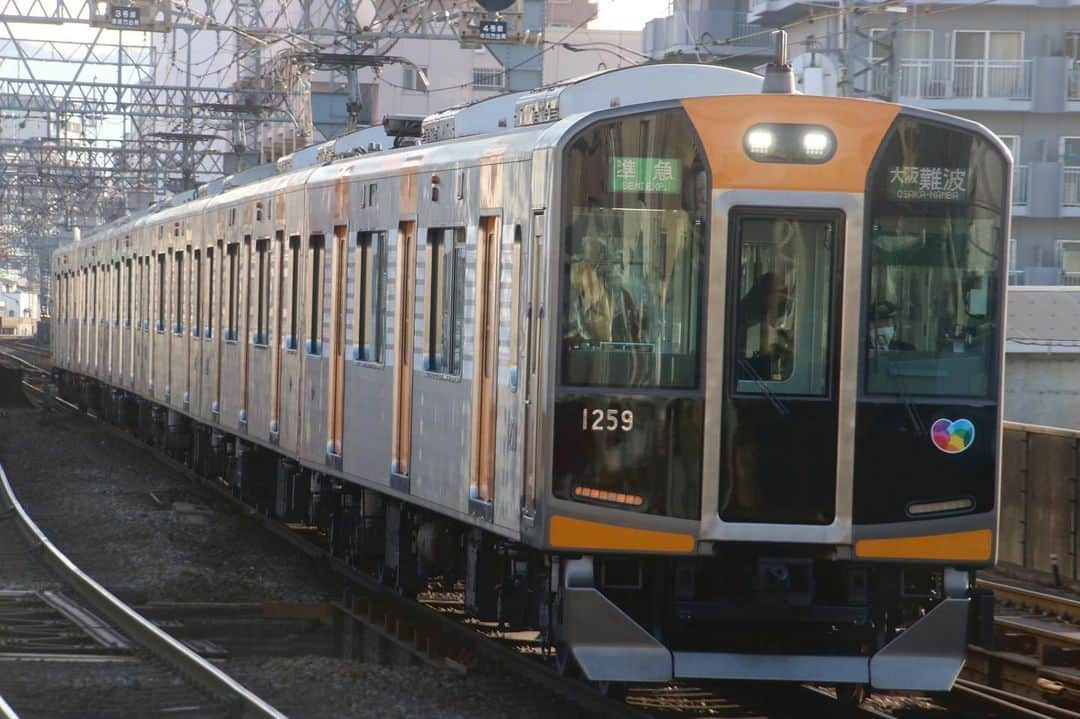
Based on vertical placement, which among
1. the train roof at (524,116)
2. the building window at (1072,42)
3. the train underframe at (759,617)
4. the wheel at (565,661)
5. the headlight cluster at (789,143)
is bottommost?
the wheel at (565,661)

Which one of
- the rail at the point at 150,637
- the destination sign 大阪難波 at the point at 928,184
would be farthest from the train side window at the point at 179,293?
the destination sign 大阪難波 at the point at 928,184

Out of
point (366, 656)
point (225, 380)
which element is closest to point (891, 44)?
point (225, 380)

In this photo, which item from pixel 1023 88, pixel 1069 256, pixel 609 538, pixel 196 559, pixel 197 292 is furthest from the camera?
pixel 1069 256

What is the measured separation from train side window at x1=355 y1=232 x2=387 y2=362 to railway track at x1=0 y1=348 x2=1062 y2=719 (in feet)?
5.16

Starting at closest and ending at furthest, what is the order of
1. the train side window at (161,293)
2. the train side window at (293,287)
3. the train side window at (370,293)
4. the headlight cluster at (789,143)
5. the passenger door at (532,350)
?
the headlight cluster at (789,143) < the passenger door at (532,350) < the train side window at (370,293) < the train side window at (293,287) < the train side window at (161,293)

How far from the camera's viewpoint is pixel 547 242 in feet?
25.9

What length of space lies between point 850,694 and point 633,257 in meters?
2.31

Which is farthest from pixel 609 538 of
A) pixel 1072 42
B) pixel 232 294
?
pixel 1072 42

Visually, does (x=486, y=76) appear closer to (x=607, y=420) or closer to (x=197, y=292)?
(x=197, y=292)

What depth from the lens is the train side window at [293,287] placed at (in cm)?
1381

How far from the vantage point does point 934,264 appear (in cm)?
802

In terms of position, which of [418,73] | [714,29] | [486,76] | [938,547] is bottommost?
[938,547]

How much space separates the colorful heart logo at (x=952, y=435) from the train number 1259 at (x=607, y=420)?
1294 mm

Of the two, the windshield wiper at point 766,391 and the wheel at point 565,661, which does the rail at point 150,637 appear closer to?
the wheel at point 565,661
